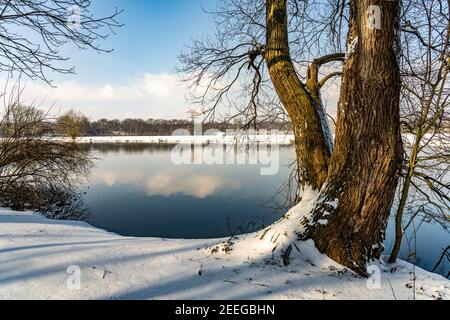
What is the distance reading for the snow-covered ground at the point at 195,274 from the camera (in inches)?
77.1

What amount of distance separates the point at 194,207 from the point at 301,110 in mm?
7212

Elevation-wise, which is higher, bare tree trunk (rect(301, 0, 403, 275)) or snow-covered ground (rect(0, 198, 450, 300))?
bare tree trunk (rect(301, 0, 403, 275))

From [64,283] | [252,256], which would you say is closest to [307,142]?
[252,256]

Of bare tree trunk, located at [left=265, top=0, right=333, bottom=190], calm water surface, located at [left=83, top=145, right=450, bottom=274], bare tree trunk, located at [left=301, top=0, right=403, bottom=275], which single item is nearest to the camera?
bare tree trunk, located at [left=301, top=0, right=403, bottom=275]

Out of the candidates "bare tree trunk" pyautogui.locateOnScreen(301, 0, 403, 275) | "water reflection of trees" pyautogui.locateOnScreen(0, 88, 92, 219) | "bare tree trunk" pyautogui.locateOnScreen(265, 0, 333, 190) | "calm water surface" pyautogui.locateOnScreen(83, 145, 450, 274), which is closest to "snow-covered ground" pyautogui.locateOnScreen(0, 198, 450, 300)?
"bare tree trunk" pyautogui.locateOnScreen(301, 0, 403, 275)

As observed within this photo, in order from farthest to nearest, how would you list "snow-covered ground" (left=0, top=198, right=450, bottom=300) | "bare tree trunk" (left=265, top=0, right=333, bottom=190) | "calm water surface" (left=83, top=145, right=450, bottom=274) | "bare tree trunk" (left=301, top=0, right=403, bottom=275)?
1. "calm water surface" (left=83, top=145, right=450, bottom=274)
2. "bare tree trunk" (left=265, top=0, right=333, bottom=190)
3. "bare tree trunk" (left=301, top=0, right=403, bottom=275)
4. "snow-covered ground" (left=0, top=198, right=450, bottom=300)

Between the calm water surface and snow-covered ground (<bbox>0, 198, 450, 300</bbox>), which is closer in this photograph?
snow-covered ground (<bbox>0, 198, 450, 300</bbox>)

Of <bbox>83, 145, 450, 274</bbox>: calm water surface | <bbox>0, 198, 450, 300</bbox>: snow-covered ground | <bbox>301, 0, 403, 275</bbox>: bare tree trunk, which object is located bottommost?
<bbox>83, 145, 450, 274</bbox>: calm water surface

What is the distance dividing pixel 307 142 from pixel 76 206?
999cm

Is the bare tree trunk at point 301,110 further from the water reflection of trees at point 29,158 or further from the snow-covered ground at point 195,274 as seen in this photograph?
the water reflection of trees at point 29,158

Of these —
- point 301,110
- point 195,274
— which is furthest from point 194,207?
point 195,274

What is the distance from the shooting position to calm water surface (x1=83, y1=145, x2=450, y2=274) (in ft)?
23.3

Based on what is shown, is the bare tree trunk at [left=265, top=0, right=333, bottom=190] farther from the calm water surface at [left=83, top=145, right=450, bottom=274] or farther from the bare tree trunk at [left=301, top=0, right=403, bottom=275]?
the calm water surface at [left=83, top=145, right=450, bottom=274]

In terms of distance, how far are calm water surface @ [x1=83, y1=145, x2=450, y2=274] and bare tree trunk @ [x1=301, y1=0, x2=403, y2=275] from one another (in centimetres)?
304
